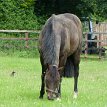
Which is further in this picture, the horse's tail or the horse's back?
the horse's tail

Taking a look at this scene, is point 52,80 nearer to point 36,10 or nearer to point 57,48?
point 57,48

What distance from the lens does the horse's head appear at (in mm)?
9383

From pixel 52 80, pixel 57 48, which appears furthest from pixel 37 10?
pixel 52 80

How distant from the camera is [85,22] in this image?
31016 millimetres

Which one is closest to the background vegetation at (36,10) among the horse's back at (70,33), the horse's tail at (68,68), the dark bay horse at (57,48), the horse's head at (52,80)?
the horse's tail at (68,68)

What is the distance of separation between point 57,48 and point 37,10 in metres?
21.9

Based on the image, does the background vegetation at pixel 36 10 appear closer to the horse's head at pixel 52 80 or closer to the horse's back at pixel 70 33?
the horse's back at pixel 70 33

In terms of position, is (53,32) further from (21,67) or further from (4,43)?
(4,43)

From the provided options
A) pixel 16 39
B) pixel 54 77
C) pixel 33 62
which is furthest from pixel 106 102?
pixel 16 39

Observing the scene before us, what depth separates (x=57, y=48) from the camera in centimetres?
991

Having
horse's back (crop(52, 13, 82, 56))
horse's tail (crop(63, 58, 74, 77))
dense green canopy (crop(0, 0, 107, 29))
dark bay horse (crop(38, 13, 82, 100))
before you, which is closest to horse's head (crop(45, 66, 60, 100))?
dark bay horse (crop(38, 13, 82, 100))

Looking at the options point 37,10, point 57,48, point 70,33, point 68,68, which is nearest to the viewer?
point 57,48

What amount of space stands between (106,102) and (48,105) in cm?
150

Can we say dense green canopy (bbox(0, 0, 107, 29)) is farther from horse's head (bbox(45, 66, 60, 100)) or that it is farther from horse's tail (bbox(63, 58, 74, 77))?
horse's head (bbox(45, 66, 60, 100))
